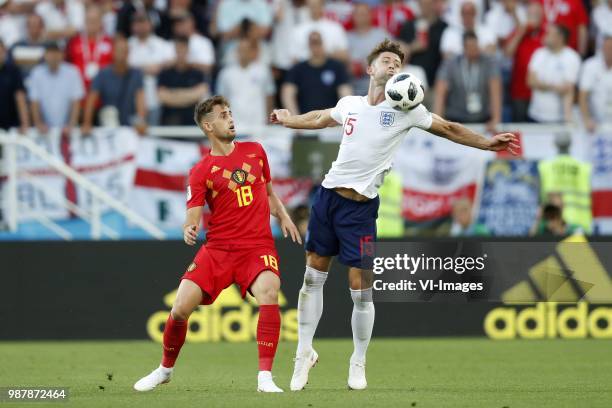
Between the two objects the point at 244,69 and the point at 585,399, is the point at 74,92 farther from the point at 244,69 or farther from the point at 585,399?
the point at 585,399

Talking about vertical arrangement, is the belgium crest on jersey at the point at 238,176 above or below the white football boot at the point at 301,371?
above

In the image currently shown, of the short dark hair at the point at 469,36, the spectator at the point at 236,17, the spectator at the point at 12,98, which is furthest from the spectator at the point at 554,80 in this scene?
the spectator at the point at 12,98

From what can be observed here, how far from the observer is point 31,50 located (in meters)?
20.3

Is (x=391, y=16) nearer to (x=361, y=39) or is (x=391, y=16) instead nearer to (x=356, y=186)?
(x=361, y=39)

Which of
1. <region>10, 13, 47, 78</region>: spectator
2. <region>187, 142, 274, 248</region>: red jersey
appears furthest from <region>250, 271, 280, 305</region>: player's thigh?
<region>10, 13, 47, 78</region>: spectator

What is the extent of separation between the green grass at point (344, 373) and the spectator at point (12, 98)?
3.49m

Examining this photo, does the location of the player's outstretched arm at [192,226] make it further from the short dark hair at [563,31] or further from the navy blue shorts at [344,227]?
the short dark hair at [563,31]

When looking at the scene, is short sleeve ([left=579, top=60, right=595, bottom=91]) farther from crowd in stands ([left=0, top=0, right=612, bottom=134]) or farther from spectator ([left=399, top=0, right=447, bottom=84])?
spectator ([left=399, top=0, right=447, bottom=84])

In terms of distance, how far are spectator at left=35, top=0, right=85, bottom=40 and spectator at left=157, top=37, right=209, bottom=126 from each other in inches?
91.6

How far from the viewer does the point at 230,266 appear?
1084 cm

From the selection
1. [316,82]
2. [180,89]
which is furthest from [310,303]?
[180,89]

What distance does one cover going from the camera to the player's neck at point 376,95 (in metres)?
11.0

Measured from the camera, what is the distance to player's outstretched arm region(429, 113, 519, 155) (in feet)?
34.5

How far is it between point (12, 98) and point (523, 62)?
7.48 meters
